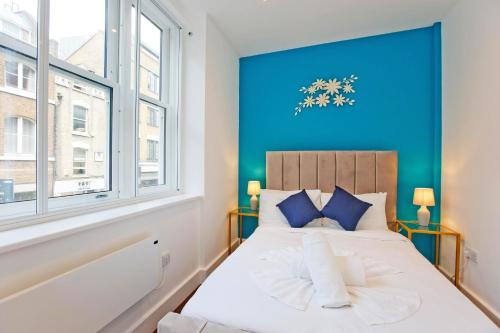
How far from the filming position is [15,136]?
47.0 inches

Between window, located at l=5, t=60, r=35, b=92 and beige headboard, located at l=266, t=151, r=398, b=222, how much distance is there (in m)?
2.24

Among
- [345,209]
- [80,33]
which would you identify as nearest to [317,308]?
[345,209]

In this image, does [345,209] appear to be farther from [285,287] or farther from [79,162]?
[79,162]

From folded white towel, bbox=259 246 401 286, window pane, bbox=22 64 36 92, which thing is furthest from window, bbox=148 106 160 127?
folded white towel, bbox=259 246 401 286

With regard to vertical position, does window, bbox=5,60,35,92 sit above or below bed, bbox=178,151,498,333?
above

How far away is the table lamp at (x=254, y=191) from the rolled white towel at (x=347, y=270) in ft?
5.30

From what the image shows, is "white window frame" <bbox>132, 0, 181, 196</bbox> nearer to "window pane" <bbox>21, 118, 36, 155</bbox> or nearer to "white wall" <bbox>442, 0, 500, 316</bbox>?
"window pane" <bbox>21, 118, 36, 155</bbox>

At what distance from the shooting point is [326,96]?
289cm

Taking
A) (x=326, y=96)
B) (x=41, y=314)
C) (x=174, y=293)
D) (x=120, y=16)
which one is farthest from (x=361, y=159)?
(x=41, y=314)

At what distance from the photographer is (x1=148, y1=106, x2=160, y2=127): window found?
2.12 m

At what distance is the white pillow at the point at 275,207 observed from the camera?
8.16ft

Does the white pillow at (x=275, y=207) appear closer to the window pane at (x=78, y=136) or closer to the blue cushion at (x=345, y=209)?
the blue cushion at (x=345, y=209)

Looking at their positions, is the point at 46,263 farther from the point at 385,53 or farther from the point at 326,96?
the point at 385,53

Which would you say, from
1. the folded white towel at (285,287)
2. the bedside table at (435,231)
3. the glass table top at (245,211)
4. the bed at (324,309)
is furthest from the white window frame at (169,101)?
the bedside table at (435,231)
